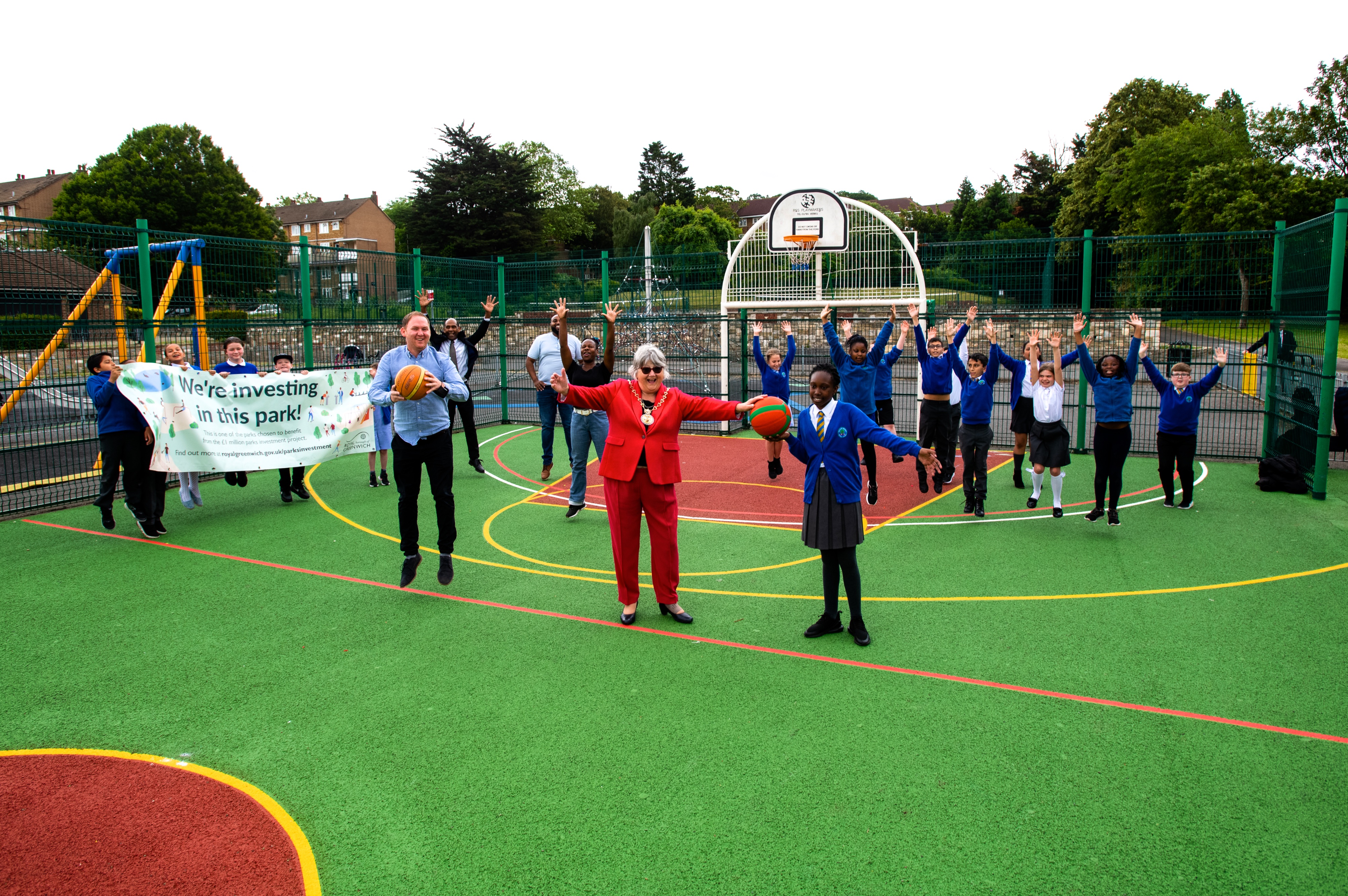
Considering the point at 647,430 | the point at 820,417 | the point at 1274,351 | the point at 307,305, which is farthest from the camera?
the point at 307,305

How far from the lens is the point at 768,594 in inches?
291

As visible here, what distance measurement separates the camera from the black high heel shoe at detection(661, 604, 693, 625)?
6.68 metres

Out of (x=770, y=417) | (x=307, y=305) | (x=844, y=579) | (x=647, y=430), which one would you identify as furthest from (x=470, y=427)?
(x=844, y=579)

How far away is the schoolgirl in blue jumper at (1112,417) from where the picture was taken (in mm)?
9195

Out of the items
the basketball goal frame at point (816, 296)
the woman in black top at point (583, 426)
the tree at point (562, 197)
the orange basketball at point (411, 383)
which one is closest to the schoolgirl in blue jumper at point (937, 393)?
the basketball goal frame at point (816, 296)

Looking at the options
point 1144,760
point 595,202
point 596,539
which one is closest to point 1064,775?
point 1144,760

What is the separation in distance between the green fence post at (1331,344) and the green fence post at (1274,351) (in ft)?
5.32

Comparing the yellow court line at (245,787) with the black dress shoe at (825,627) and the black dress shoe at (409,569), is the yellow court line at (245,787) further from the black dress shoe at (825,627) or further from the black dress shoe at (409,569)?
the black dress shoe at (825,627)

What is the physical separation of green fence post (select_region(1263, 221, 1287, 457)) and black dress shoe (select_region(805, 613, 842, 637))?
9.73m

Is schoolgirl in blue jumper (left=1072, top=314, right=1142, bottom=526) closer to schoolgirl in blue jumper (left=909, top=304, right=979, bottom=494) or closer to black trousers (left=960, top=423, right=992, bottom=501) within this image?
black trousers (left=960, top=423, right=992, bottom=501)

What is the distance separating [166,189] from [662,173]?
142 feet

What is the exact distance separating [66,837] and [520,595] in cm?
375

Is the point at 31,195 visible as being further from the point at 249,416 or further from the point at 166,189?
the point at 249,416

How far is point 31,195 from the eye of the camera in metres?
64.8
